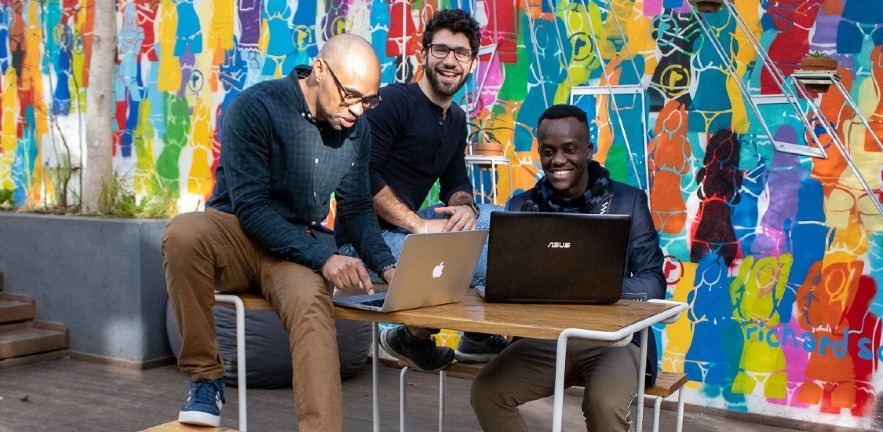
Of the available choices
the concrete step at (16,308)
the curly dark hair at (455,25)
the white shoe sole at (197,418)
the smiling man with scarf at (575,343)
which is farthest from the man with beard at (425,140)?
the concrete step at (16,308)

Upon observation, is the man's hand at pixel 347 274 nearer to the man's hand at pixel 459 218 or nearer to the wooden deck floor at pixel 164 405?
the man's hand at pixel 459 218

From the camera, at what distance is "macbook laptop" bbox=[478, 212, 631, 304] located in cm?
252

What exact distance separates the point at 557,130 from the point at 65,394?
326cm

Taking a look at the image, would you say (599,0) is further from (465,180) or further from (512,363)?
(512,363)

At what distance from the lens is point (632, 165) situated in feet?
15.8

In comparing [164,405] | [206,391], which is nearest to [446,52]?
[206,391]

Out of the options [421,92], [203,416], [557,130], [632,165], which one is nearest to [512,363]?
[557,130]

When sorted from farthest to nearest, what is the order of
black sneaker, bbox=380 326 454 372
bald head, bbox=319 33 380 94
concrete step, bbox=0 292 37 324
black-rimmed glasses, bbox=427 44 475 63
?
concrete step, bbox=0 292 37 324 < black-rimmed glasses, bbox=427 44 475 63 < black sneaker, bbox=380 326 454 372 < bald head, bbox=319 33 380 94

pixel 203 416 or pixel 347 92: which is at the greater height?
pixel 347 92

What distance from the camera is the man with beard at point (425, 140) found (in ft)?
11.4

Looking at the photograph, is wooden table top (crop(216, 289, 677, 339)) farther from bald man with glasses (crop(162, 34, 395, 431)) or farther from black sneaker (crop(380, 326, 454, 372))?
black sneaker (crop(380, 326, 454, 372))

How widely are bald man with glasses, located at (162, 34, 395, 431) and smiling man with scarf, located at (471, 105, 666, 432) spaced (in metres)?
0.52

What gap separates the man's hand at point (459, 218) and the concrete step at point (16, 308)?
3.58 m

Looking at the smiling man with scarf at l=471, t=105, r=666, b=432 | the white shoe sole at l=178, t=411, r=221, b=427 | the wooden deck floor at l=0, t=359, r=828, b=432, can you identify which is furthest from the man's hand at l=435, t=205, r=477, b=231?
the wooden deck floor at l=0, t=359, r=828, b=432
